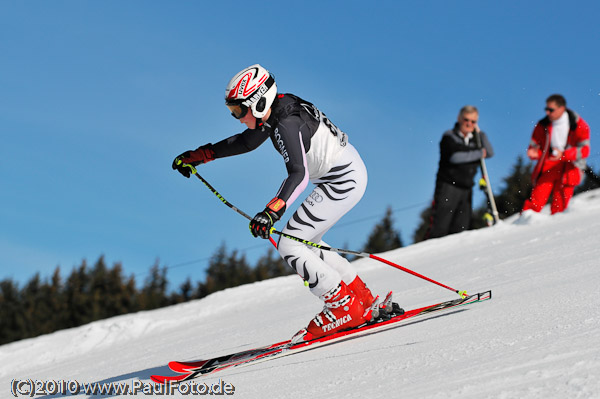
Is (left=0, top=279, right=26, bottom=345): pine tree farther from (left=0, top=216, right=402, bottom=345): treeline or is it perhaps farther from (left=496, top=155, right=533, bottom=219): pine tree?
(left=496, top=155, right=533, bottom=219): pine tree

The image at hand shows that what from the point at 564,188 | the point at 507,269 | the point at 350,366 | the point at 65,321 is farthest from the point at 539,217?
the point at 65,321

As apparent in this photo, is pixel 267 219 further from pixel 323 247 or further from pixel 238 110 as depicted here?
pixel 238 110

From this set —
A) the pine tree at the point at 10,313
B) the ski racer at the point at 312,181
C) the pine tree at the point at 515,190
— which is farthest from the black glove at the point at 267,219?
the pine tree at the point at 10,313

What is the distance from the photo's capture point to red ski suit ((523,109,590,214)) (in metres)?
9.06

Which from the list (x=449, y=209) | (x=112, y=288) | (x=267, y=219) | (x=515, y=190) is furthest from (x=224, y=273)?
(x=267, y=219)

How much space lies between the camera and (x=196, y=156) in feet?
16.6

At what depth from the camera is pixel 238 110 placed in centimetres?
434

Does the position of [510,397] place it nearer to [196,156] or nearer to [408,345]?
[408,345]

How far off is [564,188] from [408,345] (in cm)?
668

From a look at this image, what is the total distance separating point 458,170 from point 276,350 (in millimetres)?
5218

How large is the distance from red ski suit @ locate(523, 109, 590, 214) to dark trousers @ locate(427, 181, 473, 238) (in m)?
1.21

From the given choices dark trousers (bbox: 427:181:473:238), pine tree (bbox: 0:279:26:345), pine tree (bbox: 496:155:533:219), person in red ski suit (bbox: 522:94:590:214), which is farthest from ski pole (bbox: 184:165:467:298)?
pine tree (bbox: 0:279:26:345)

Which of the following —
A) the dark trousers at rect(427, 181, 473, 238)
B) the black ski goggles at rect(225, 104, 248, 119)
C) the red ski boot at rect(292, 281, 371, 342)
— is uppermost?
the black ski goggles at rect(225, 104, 248, 119)

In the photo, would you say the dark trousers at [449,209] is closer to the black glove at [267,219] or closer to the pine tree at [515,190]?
the black glove at [267,219]
